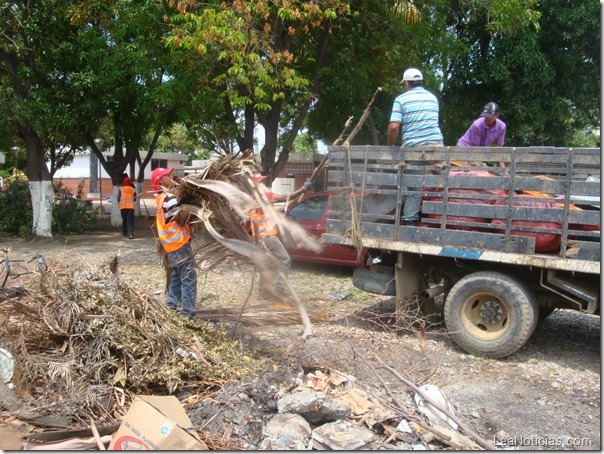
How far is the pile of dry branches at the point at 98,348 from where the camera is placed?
4.11 m

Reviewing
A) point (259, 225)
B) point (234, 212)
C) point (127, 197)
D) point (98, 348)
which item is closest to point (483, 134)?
point (259, 225)

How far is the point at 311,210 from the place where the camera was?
9.24 m

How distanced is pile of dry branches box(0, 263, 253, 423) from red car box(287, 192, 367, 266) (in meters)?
3.88

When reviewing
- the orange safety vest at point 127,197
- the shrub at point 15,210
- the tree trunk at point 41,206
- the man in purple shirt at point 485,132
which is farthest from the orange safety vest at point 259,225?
the shrub at point 15,210

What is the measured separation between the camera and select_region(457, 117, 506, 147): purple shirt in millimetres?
6559

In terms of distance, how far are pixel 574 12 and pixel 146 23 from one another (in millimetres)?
9428

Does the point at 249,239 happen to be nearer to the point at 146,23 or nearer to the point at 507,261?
the point at 507,261

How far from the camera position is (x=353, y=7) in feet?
37.4

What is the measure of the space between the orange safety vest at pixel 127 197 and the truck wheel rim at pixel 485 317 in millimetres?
10325

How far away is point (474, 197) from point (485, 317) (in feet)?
3.91

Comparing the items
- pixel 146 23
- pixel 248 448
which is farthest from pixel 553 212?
pixel 146 23

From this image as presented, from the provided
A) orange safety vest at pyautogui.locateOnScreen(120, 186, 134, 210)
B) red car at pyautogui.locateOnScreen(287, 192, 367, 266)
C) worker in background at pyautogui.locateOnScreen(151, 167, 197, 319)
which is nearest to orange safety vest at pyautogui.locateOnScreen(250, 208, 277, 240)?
worker in background at pyautogui.locateOnScreen(151, 167, 197, 319)

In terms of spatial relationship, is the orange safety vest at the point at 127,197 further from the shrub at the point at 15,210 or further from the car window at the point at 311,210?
the car window at the point at 311,210

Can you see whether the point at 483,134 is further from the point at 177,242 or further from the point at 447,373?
the point at 177,242
